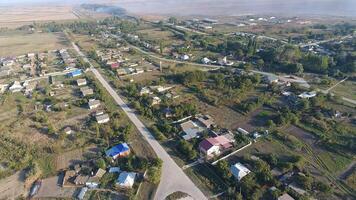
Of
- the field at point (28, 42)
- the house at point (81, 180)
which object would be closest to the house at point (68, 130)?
the house at point (81, 180)

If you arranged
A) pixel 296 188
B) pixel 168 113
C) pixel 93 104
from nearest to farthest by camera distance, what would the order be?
1. pixel 296 188
2. pixel 168 113
3. pixel 93 104

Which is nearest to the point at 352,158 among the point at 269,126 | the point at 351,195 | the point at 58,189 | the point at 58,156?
the point at 351,195

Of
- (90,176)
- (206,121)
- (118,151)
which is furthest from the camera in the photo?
(206,121)

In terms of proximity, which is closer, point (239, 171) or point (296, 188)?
point (296, 188)

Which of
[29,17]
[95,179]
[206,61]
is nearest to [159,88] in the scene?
[206,61]

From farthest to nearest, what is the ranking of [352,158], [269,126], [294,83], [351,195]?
[294,83] → [269,126] → [352,158] → [351,195]

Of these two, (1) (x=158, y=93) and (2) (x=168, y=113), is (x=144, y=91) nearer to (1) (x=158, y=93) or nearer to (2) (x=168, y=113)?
(1) (x=158, y=93)

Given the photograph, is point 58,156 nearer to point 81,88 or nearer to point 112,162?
point 112,162

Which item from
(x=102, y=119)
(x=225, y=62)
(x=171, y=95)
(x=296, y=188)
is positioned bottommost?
(x=296, y=188)
